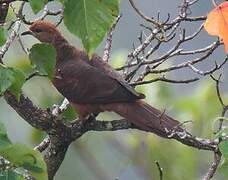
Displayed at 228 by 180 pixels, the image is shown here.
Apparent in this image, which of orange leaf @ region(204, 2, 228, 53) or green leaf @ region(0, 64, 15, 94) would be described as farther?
orange leaf @ region(204, 2, 228, 53)

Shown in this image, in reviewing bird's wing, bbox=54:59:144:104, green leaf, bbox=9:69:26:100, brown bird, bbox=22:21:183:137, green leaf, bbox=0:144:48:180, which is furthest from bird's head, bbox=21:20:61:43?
green leaf, bbox=0:144:48:180

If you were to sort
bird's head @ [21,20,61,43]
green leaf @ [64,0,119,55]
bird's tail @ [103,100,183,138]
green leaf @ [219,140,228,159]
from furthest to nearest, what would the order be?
bird's head @ [21,20,61,43] → bird's tail @ [103,100,183,138] → green leaf @ [219,140,228,159] → green leaf @ [64,0,119,55]

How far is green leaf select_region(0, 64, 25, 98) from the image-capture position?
1.46 meters

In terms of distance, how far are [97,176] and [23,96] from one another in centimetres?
120

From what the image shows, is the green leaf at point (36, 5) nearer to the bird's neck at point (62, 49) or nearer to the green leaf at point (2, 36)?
the green leaf at point (2, 36)

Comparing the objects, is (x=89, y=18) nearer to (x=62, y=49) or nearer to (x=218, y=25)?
(x=218, y=25)

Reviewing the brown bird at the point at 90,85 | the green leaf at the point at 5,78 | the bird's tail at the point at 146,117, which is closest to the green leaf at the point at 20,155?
the green leaf at the point at 5,78

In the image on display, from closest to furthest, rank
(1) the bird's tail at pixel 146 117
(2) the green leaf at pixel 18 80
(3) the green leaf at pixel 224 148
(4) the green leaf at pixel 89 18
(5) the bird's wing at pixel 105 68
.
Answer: (4) the green leaf at pixel 89 18, (2) the green leaf at pixel 18 80, (3) the green leaf at pixel 224 148, (1) the bird's tail at pixel 146 117, (5) the bird's wing at pixel 105 68

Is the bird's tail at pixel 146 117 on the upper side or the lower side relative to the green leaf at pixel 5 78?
lower

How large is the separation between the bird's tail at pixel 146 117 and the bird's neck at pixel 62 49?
10.3 inches

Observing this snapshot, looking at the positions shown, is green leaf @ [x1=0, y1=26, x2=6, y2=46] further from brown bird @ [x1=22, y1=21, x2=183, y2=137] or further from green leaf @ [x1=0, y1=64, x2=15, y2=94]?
brown bird @ [x1=22, y1=21, x2=183, y2=137]

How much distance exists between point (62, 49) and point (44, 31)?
0.21 metres

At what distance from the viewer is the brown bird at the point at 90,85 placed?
2568mm

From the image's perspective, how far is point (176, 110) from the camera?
296 cm
